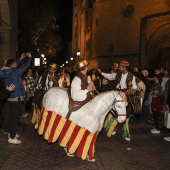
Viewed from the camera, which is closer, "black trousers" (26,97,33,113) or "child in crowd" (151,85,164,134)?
"child in crowd" (151,85,164,134)

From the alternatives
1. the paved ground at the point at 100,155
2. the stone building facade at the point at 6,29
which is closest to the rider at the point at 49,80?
the paved ground at the point at 100,155

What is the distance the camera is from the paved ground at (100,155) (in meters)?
5.46

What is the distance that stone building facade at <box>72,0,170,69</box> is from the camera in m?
24.5

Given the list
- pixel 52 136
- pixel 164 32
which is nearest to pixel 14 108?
pixel 52 136

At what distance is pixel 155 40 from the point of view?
25.0 metres

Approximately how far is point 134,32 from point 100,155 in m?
21.6

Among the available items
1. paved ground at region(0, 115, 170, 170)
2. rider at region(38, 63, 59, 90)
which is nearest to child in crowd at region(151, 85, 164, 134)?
paved ground at region(0, 115, 170, 170)

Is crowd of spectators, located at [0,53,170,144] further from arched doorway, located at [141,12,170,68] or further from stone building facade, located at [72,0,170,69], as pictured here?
stone building facade, located at [72,0,170,69]

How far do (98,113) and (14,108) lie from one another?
2.42 metres

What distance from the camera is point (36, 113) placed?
8867 millimetres

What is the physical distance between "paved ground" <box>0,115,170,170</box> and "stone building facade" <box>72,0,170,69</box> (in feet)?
59.4

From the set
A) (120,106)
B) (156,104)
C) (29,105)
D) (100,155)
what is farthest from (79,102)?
(29,105)

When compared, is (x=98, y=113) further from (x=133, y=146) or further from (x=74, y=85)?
(x=133, y=146)

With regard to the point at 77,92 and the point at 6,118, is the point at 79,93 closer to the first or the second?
the point at 77,92
